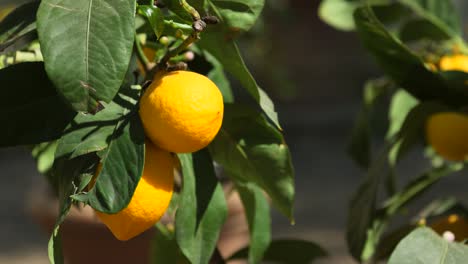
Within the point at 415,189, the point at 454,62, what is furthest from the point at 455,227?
the point at 454,62

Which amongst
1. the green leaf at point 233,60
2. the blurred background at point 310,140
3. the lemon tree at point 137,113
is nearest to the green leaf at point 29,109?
the lemon tree at point 137,113

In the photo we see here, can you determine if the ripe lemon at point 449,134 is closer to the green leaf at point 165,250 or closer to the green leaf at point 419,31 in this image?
the green leaf at point 419,31

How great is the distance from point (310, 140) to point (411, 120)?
302 cm

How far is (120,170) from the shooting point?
0.45 meters

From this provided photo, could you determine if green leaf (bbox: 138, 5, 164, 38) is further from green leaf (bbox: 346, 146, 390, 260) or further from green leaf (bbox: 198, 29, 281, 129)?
green leaf (bbox: 346, 146, 390, 260)

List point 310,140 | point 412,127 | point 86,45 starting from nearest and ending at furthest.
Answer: point 86,45, point 412,127, point 310,140

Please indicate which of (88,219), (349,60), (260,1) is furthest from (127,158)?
(349,60)

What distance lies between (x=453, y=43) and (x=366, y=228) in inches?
9.1

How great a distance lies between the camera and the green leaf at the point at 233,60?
19.6 inches

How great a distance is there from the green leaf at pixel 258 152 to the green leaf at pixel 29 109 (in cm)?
12

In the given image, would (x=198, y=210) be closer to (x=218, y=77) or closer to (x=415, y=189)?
(x=218, y=77)

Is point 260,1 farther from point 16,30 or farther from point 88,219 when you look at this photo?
point 88,219

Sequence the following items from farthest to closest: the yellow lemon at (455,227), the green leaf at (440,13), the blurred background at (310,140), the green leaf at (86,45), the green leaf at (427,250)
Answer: the blurred background at (310,140), the green leaf at (440,13), the yellow lemon at (455,227), the green leaf at (427,250), the green leaf at (86,45)

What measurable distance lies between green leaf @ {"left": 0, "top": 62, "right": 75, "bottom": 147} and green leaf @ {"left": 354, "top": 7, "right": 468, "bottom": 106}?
0.76 ft
